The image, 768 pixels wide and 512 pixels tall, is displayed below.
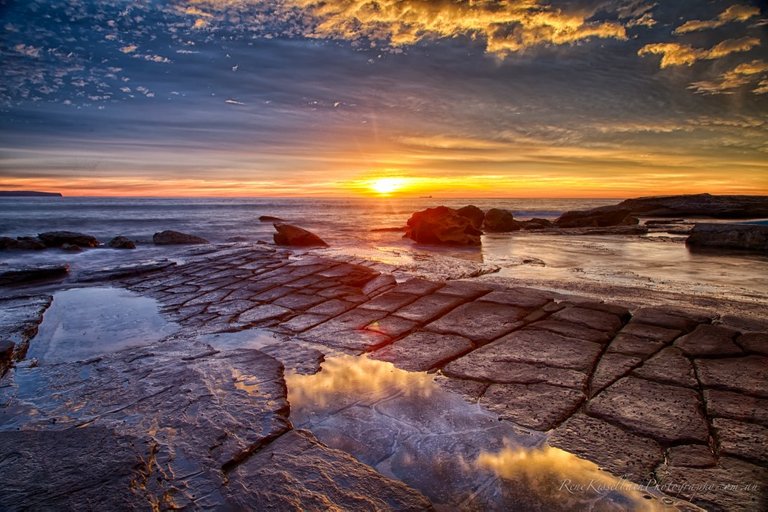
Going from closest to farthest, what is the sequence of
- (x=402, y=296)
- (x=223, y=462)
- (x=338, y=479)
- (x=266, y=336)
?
(x=338, y=479)
(x=223, y=462)
(x=266, y=336)
(x=402, y=296)

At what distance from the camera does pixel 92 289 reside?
23.6 feet

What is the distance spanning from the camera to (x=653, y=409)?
265cm

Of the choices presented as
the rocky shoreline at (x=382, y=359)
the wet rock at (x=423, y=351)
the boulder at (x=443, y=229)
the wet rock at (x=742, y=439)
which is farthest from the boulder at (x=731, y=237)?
the wet rock at (x=423, y=351)

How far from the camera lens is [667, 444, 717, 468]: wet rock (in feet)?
6.91

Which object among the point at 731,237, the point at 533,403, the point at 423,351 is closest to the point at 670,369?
the point at 533,403

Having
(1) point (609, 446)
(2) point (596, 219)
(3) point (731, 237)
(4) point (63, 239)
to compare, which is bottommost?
(4) point (63, 239)

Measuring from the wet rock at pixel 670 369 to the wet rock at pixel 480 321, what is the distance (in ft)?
4.18

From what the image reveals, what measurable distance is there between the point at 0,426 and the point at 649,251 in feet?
46.6

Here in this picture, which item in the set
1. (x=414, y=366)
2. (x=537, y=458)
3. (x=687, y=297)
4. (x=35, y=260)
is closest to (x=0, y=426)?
(x=414, y=366)

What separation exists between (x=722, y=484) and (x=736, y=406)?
975mm

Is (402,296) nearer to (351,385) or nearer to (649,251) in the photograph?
(351,385)

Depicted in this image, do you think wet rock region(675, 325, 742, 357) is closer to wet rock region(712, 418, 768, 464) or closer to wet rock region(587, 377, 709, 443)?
wet rock region(587, 377, 709, 443)

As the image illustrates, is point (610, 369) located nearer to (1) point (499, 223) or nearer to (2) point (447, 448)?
(2) point (447, 448)

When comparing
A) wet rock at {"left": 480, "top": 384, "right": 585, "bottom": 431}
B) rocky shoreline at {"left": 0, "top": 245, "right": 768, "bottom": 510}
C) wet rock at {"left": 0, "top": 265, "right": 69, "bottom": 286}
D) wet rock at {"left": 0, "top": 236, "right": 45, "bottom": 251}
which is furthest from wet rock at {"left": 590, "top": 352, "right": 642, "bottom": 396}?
wet rock at {"left": 0, "top": 236, "right": 45, "bottom": 251}
